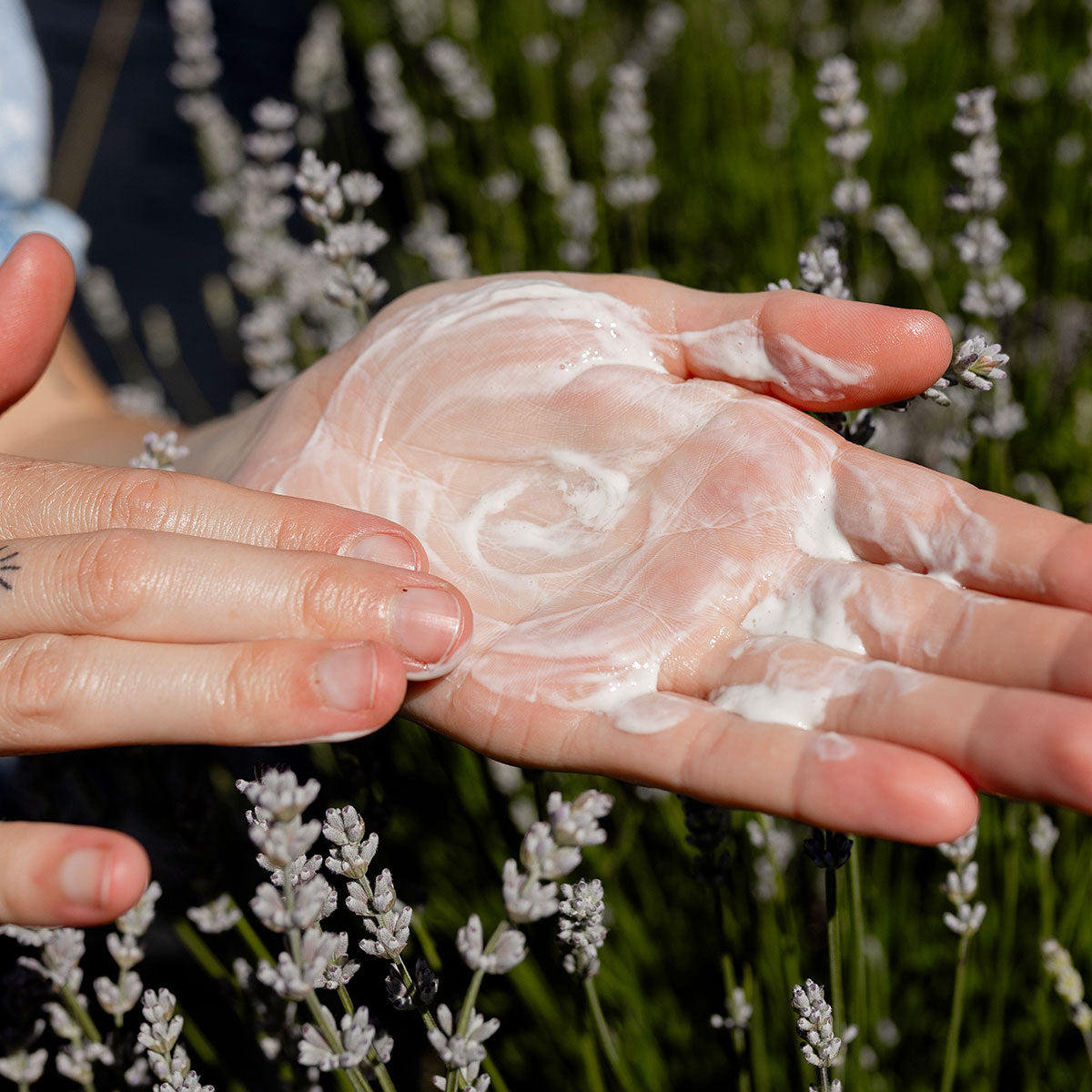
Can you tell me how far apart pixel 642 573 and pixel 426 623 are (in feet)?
1.19

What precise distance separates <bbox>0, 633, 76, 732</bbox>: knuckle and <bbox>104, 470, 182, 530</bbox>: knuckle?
0.22m

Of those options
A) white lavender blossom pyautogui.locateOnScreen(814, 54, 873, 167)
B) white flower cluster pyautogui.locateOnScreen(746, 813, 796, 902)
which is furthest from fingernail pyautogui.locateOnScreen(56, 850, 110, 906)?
white lavender blossom pyautogui.locateOnScreen(814, 54, 873, 167)

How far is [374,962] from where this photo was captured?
6.79ft

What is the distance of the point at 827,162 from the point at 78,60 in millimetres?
3723

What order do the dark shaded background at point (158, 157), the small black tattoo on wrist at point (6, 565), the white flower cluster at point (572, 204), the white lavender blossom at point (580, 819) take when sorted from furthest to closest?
the dark shaded background at point (158, 157), the white flower cluster at point (572, 204), the small black tattoo on wrist at point (6, 565), the white lavender blossom at point (580, 819)

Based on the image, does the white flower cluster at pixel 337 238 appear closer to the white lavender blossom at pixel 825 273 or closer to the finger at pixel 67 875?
the white lavender blossom at pixel 825 273

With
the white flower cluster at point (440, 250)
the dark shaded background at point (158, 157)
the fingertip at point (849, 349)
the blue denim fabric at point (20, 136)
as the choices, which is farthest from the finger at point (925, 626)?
the dark shaded background at point (158, 157)

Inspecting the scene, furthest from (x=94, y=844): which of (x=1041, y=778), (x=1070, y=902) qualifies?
(x=1070, y=902)

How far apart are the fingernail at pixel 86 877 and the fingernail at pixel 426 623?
1.29 ft

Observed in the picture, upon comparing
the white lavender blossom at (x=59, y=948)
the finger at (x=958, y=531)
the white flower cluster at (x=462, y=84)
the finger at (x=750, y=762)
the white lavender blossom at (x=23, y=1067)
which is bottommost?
the white lavender blossom at (x=23, y=1067)

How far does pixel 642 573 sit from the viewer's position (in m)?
1.42

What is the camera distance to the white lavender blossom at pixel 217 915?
1378 mm

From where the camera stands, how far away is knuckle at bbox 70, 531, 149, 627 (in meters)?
1.18

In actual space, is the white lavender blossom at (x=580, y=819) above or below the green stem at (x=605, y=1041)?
above
